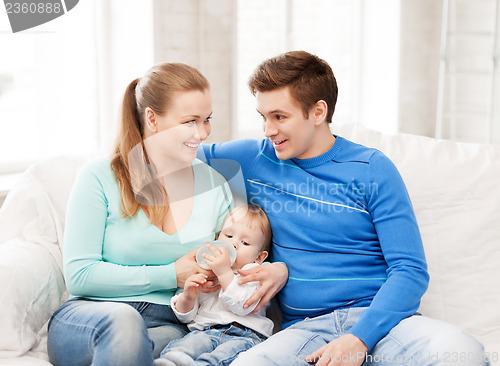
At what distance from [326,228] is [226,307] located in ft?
1.19

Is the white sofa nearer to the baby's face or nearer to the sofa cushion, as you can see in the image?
the sofa cushion

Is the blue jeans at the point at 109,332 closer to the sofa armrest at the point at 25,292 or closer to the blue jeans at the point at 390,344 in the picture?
the sofa armrest at the point at 25,292

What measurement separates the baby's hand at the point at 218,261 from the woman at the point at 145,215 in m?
0.03

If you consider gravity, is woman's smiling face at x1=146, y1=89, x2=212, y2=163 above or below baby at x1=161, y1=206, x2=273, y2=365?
above

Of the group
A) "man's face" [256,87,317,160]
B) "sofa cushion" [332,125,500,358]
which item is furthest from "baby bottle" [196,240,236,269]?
"sofa cushion" [332,125,500,358]

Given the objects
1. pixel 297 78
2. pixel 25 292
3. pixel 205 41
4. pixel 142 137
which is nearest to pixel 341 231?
pixel 297 78

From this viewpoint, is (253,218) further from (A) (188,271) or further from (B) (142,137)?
(B) (142,137)

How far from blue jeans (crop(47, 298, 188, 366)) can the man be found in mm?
259

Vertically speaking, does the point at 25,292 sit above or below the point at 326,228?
below

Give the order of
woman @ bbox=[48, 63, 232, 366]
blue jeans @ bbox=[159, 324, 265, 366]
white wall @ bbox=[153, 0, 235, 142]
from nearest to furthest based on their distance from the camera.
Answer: blue jeans @ bbox=[159, 324, 265, 366] < woman @ bbox=[48, 63, 232, 366] < white wall @ bbox=[153, 0, 235, 142]

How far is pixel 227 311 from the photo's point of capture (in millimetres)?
1546

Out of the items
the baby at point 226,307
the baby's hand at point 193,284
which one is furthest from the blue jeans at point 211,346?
the baby's hand at point 193,284

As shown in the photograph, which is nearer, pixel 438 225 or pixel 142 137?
pixel 142 137

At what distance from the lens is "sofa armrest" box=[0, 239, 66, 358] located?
1.40 m
